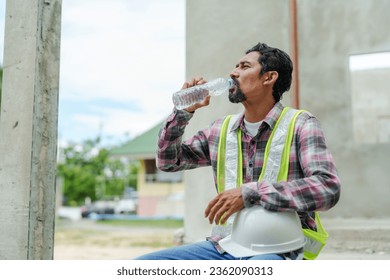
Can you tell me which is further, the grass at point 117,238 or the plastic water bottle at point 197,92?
the grass at point 117,238

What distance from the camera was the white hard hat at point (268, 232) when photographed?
64.5 inches

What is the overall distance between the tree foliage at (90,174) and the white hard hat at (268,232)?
3349cm

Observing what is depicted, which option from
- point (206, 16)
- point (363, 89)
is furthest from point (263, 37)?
point (363, 89)

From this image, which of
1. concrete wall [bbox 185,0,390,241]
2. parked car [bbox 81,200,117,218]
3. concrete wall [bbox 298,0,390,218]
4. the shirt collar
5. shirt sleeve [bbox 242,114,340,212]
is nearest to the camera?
shirt sleeve [bbox 242,114,340,212]

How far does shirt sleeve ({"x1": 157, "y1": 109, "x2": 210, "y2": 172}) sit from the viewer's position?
77.5 inches

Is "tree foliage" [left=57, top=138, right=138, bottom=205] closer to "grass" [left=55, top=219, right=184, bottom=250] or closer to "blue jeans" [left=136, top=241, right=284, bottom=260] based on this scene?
"grass" [left=55, top=219, right=184, bottom=250]

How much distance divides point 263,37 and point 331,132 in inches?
51.7

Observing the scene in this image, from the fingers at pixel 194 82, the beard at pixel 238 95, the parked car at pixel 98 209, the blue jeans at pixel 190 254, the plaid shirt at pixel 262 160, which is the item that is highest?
the fingers at pixel 194 82

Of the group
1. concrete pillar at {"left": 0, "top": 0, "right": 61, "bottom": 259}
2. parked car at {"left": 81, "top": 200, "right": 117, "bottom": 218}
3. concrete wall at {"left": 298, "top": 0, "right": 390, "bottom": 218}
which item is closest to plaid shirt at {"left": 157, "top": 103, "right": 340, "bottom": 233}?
concrete pillar at {"left": 0, "top": 0, "right": 61, "bottom": 259}

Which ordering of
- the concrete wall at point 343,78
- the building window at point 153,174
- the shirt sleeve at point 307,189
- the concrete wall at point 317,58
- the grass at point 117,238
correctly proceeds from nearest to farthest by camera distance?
1. the shirt sleeve at point 307,189
2. the concrete wall at point 317,58
3. the concrete wall at point 343,78
4. the grass at point 117,238
5. the building window at point 153,174

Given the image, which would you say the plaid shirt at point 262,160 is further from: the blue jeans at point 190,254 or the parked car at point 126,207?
the parked car at point 126,207

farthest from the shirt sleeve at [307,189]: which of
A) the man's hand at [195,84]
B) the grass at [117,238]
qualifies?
the grass at [117,238]

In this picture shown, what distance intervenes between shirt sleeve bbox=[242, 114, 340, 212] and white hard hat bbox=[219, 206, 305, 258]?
0.03 meters

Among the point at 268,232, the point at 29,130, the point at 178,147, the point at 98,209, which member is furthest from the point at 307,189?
the point at 98,209
